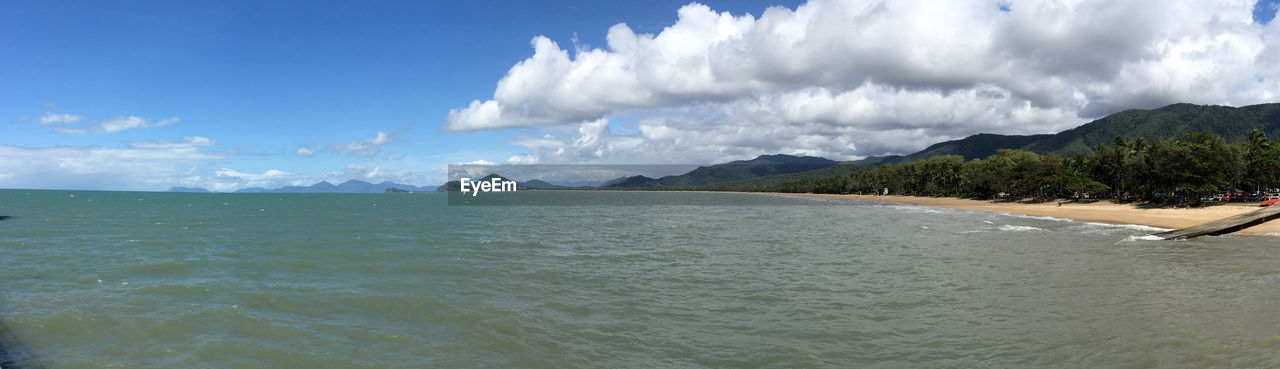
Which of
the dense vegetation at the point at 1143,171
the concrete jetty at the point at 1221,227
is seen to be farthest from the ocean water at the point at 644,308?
the dense vegetation at the point at 1143,171

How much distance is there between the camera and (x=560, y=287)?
20.7m

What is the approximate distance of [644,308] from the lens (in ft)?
55.5

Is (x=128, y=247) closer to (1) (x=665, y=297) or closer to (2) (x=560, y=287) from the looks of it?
(2) (x=560, y=287)

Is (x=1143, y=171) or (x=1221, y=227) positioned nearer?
(x=1221, y=227)

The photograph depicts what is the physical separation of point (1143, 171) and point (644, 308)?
9492cm

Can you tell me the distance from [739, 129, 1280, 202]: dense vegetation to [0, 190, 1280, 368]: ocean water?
52.8 m

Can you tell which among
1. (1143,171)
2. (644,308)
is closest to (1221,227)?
(1143,171)

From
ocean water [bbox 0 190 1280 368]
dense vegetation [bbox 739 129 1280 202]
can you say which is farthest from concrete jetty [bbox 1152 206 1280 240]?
dense vegetation [bbox 739 129 1280 202]

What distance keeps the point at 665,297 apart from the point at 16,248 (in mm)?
40131

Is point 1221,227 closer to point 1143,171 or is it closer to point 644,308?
point 1143,171

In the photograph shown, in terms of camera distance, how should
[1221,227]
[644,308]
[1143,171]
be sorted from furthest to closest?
[1143,171] → [1221,227] → [644,308]

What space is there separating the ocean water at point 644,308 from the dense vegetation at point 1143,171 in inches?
2079

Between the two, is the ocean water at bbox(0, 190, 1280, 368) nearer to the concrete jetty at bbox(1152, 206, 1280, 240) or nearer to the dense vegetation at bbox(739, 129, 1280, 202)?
the concrete jetty at bbox(1152, 206, 1280, 240)

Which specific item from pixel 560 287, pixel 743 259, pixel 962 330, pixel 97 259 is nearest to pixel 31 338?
pixel 560 287
